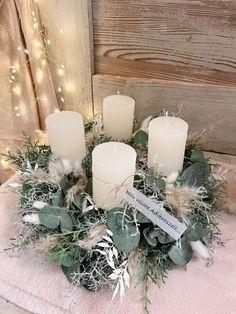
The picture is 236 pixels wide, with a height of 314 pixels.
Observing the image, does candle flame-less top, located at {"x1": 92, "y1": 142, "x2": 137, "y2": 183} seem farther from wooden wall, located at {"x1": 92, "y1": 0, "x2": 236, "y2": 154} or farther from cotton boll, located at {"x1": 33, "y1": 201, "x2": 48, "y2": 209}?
wooden wall, located at {"x1": 92, "y1": 0, "x2": 236, "y2": 154}

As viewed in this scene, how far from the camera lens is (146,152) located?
750mm

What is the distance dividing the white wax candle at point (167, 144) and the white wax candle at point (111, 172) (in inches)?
3.1

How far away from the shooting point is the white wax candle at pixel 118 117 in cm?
76

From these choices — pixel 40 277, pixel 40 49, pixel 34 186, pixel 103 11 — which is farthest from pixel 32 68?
pixel 40 277

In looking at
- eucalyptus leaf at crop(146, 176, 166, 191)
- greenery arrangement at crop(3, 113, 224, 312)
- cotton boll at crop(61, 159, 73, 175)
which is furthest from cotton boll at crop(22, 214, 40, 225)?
eucalyptus leaf at crop(146, 176, 166, 191)

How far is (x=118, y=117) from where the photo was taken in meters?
0.77

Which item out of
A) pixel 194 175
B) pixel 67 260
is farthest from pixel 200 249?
pixel 67 260

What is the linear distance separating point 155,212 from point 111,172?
0.34 ft

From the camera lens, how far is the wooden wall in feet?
2.47

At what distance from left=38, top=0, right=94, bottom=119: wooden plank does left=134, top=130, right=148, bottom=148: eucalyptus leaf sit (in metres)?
0.24

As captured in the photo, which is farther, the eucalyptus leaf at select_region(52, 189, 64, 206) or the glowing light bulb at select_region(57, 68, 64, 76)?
the glowing light bulb at select_region(57, 68, 64, 76)

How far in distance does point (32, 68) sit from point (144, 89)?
0.32 metres

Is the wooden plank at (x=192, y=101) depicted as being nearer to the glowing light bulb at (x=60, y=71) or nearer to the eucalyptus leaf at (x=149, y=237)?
the glowing light bulb at (x=60, y=71)

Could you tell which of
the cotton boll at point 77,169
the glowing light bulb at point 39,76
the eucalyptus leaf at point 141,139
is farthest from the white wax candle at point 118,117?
the glowing light bulb at point 39,76
